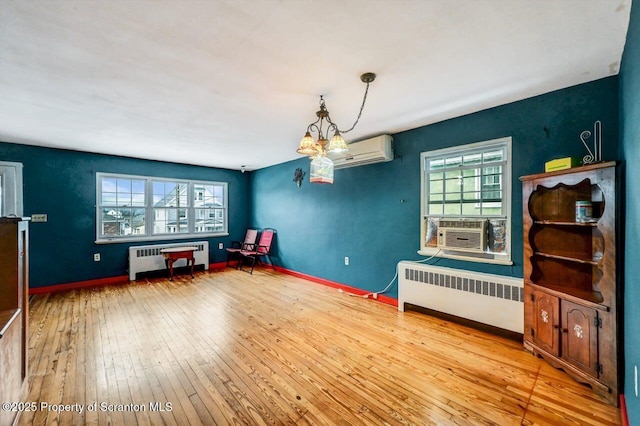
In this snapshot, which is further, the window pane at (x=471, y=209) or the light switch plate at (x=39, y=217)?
the light switch plate at (x=39, y=217)

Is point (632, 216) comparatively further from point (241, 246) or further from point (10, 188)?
point (10, 188)

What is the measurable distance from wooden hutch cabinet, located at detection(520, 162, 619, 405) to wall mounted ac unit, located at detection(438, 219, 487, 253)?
0.48m

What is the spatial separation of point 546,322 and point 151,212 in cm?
635

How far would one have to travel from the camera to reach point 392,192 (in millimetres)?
3756

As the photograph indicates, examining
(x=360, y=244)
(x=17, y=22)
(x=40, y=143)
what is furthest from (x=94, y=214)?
(x=360, y=244)

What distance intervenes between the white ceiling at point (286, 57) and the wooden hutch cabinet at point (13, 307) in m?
1.25

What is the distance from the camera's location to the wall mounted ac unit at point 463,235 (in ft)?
9.53

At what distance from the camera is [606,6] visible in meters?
1.47

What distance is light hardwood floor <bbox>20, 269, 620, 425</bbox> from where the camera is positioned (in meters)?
1.70

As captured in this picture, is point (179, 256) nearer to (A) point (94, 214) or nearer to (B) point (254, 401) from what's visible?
(A) point (94, 214)

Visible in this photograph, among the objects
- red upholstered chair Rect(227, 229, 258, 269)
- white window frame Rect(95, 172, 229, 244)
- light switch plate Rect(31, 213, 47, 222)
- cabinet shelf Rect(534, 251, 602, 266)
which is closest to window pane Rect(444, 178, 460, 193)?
cabinet shelf Rect(534, 251, 602, 266)

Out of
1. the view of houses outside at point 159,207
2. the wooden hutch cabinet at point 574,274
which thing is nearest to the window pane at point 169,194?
the view of houses outside at point 159,207

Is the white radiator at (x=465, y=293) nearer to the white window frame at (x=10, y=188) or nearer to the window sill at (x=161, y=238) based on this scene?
the window sill at (x=161, y=238)

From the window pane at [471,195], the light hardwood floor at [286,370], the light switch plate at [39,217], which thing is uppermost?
the window pane at [471,195]
